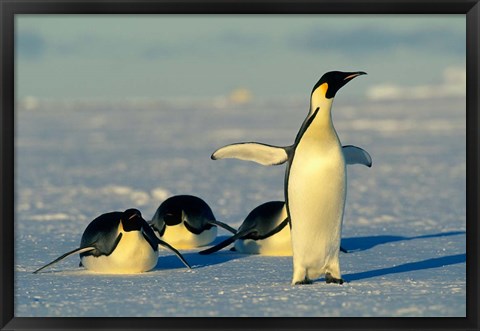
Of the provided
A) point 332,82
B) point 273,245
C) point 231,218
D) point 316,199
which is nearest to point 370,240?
point 273,245

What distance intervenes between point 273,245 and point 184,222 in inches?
30.6

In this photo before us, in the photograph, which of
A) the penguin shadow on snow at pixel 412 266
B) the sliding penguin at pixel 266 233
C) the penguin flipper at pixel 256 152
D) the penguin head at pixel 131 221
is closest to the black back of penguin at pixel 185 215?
the sliding penguin at pixel 266 233

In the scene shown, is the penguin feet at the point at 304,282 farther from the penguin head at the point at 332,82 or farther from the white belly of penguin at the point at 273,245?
the white belly of penguin at the point at 273,245

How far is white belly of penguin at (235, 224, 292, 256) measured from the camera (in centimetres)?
641

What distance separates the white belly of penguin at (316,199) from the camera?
504cm

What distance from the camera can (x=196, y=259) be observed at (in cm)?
632

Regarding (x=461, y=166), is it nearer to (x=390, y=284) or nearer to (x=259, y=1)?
(x=390, y=284)

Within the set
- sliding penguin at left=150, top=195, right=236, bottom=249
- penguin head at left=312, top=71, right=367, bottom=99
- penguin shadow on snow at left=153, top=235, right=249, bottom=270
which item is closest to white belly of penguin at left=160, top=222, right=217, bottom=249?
sliding penguin at left=150, top=195, right=236, bottom=249

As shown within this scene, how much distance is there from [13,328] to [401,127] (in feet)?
64.4

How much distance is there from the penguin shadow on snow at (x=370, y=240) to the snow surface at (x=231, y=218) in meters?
0.01

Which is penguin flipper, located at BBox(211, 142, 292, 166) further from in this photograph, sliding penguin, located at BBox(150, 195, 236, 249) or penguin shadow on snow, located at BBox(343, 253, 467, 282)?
sliding penguin, located at BBox(150, 195, 236, 249)

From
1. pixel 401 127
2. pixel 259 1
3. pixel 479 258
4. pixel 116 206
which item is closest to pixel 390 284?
pixel 479 258

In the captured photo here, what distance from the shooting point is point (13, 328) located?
4215mm

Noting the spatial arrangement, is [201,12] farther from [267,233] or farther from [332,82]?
[267,233]
